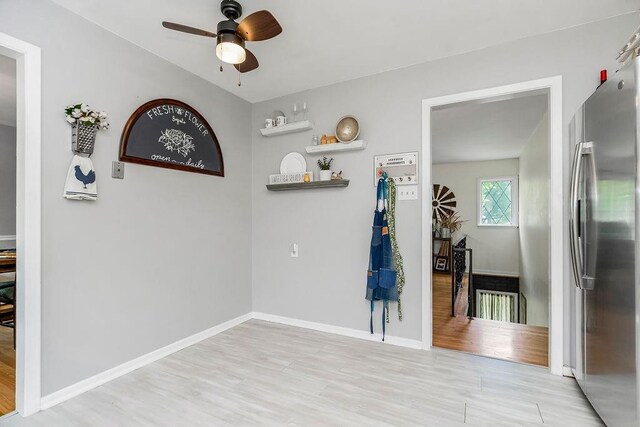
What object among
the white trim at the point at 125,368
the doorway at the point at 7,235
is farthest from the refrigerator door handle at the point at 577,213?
the doorway at the point at 7,235

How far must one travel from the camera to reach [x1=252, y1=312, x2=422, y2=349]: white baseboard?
2.86 m

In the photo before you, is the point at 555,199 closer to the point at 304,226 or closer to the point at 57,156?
the point at 304,226

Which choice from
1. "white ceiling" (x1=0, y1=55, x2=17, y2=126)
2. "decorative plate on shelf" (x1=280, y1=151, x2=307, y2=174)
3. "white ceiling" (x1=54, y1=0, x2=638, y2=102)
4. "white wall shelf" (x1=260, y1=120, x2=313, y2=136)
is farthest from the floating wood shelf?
"white ceiling" (x1=0, y1=55, x2=17, y2=126)

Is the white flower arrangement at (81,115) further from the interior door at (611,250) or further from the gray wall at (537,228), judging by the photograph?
the gray wall at (537,228)

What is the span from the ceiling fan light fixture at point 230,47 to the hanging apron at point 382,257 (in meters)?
1.58

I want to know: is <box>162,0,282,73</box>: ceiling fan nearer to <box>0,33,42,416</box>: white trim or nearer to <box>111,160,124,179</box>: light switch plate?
<box>0,33,42,416</box>: white trim

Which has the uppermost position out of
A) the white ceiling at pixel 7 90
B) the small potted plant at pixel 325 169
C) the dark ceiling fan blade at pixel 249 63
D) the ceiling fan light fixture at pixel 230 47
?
the white ceiling at pixel 7 90

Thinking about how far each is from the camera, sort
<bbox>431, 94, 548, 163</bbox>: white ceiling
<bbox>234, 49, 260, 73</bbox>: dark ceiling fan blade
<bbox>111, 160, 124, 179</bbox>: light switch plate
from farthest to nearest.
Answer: <bbox>431, 94, 548, 163</bbox>: white ceiling
<bbox>111, 160, 124, 179</bbox>: light switch plate
<bbox>234, 49, 260, 73</bbox>: dark ceiling fan blade

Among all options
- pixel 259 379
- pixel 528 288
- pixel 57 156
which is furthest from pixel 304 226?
pixel 528 288

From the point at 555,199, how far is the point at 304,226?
2216mm

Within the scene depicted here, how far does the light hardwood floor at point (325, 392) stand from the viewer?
183cm

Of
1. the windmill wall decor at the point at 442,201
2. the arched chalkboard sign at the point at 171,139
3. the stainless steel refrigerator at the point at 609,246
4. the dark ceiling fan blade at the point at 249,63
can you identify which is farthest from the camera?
the windmill wall decor at the point at 442,201

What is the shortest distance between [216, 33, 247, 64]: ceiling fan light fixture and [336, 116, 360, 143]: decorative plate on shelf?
131cm

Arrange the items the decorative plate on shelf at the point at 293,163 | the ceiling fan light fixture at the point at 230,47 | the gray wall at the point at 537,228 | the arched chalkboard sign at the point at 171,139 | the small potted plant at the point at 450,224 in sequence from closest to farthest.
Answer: the ceiling fan light fixture at the point at 230,47
the arched chalkboard sign at the point at 171,139
the decorative plate on shelf at the point at 293,163
the gray wall at the point at 537,228
the small potted plant at the point at 450,224
